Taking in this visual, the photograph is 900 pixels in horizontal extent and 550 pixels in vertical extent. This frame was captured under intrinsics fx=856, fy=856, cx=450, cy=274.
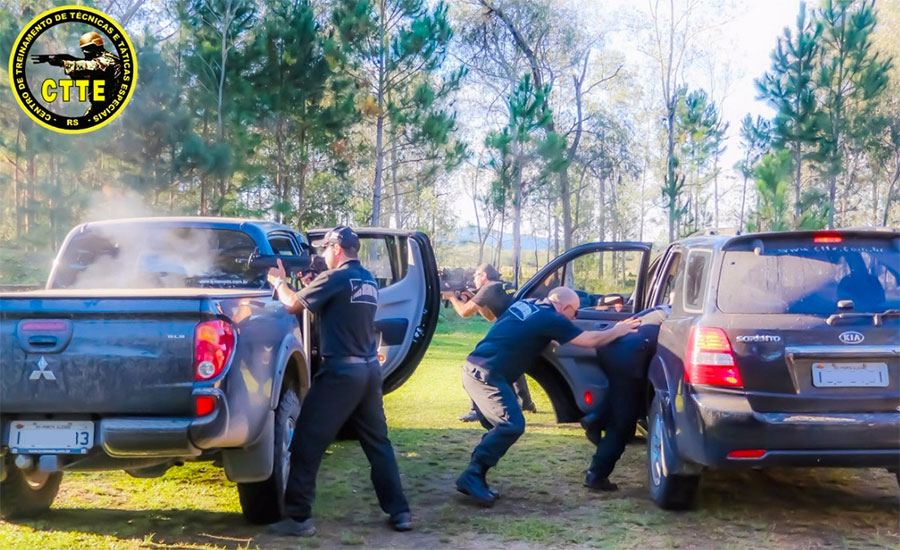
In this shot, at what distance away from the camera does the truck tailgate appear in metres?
4.18

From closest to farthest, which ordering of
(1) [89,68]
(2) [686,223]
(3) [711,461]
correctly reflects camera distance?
(3) [711,461] < (1) [89,68] < (2) [686,223]

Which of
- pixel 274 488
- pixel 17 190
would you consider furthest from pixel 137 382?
pixel 17 190

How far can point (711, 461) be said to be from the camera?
4762 millimetres

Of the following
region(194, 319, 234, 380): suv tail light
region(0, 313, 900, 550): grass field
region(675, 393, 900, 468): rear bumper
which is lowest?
region(0, 313, 900, 550): grass field

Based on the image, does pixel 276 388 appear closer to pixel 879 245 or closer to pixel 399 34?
pixel 879 245

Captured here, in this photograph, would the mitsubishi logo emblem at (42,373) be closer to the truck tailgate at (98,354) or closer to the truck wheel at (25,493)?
the truck tailgate at (98,354)

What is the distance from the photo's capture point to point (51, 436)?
13.9 ft

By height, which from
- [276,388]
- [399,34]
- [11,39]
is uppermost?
[399,34]

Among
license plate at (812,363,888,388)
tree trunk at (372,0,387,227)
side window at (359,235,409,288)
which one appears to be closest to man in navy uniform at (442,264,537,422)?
side window at (359,235,409,288)

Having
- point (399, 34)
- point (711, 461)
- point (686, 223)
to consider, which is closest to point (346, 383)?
point (711, 461)

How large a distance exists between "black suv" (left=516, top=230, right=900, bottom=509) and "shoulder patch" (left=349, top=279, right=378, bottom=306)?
191 centimetres

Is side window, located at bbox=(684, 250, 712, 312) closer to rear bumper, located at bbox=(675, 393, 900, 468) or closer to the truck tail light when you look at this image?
rear bumper, located at bbox=(675, 393, 900, 468)

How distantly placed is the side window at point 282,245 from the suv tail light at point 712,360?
123 inches

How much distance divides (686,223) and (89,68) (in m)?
24.2
